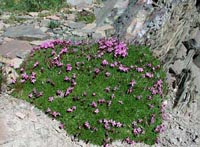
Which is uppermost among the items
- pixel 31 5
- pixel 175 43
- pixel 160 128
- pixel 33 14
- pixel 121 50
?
pixel 121 50

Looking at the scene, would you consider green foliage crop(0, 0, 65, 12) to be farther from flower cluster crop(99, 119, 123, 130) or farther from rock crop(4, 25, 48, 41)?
flower cluster crop(99, 119, 123, 130)

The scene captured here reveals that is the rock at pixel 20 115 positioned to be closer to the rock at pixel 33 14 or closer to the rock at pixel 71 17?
the rock at pixel 71 17

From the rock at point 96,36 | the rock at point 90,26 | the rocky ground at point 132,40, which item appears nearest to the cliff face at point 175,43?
the rocky ground at point 132,40

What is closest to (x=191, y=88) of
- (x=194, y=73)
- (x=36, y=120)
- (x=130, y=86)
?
(x=194, y=73)

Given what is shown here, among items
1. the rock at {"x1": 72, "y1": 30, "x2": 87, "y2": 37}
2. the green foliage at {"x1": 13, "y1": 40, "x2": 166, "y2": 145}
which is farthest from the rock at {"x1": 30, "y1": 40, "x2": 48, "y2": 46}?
the rock at {"x1": 72, "y1": 30, "x2": 87, "y2": 37}

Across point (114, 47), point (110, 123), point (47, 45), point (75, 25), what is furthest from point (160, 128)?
point (75, 25)

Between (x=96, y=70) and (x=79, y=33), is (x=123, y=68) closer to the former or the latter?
(x=96, y=70)
